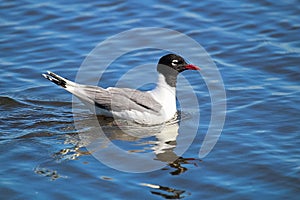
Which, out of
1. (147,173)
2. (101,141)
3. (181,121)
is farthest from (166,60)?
(147,173)

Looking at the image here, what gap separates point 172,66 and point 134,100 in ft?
2.98

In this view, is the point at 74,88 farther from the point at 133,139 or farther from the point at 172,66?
the point at 172,66

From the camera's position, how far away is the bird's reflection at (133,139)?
389 inches

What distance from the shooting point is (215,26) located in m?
14.5

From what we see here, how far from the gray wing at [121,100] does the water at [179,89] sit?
1.47 feet

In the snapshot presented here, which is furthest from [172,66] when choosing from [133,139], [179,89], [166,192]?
[166,192]

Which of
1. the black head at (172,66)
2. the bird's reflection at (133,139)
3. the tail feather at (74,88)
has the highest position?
the black head at (172,66)

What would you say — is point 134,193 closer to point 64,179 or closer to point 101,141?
point 64,179

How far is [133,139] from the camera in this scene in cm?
1052

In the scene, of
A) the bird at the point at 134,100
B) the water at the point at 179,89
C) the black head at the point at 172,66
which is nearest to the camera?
the water at the point at 179,89

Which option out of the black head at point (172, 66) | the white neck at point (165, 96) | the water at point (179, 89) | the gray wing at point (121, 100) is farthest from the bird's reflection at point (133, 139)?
the black head at point (172, 66)

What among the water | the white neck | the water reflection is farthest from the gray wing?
the water reflection

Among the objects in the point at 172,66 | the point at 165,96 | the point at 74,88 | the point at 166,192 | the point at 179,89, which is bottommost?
the point at 166,192

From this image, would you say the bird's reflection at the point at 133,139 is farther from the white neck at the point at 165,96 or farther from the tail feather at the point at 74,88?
the tail feather at the point at 74,88
